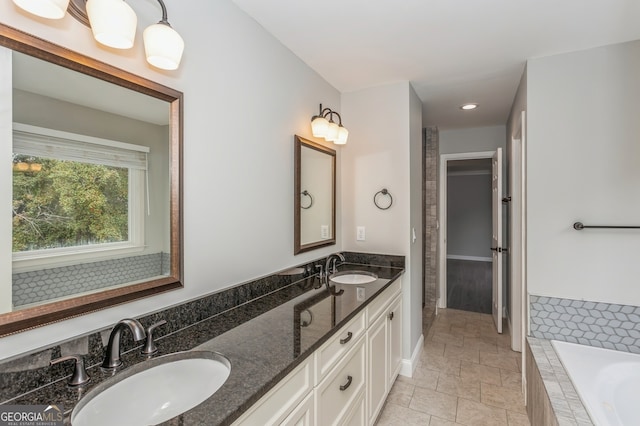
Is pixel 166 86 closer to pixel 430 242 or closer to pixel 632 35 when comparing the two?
pixel 632 35

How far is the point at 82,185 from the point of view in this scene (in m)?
1.02

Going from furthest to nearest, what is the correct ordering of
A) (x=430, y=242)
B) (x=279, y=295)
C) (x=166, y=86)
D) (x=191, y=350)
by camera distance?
(x=430, y=242), (x=279, y=295), (x=166, y=86), (x=191, y=350)

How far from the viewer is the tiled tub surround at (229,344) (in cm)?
83

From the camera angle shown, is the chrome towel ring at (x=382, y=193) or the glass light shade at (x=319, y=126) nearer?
the glass light shade at (x=319, y=126)

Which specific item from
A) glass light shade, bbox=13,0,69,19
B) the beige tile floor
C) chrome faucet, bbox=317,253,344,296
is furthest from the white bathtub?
glass light shade, bbox=13,0,69,19

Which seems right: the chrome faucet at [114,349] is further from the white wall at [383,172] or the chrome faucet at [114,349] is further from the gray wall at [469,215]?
the gray wall at [469,215]

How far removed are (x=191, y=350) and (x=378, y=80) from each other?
229 centimetres

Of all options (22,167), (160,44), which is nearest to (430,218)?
(160,44)

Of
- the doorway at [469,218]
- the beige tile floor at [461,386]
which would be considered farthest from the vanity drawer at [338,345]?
the doorway at [469,218]

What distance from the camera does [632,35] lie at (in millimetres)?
1867

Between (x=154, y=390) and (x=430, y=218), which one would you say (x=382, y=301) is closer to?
(x=154, y=390)

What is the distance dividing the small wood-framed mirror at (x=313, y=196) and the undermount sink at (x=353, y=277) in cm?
27

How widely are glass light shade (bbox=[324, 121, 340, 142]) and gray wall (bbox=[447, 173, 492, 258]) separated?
6.47 metres

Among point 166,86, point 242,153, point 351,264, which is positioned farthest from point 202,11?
point 351,264
